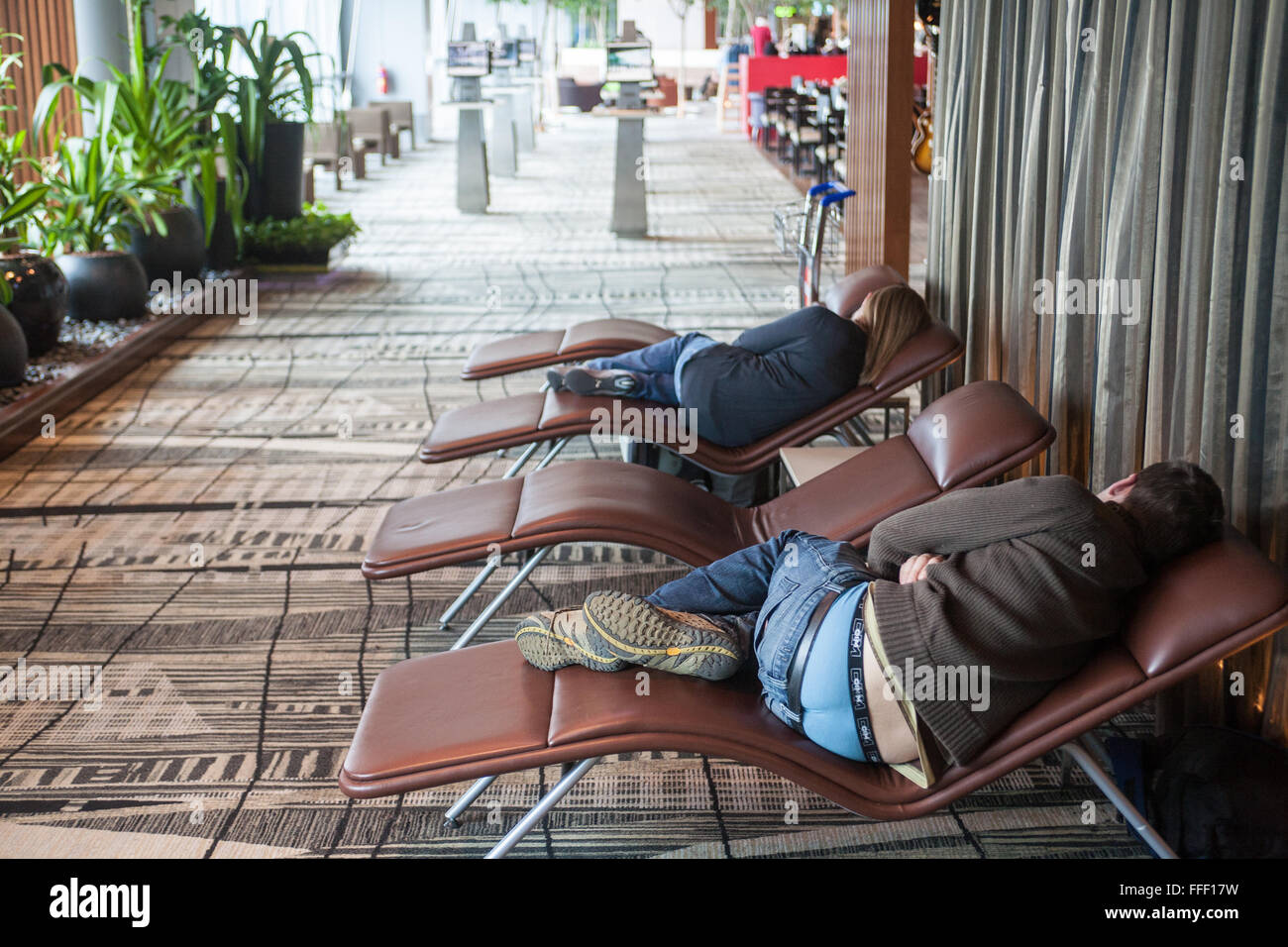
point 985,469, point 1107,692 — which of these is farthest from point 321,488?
point 1107,692

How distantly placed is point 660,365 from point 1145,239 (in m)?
1.77

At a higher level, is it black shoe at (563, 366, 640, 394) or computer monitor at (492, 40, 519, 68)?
computer monitor at (492, 40, 519, 68)

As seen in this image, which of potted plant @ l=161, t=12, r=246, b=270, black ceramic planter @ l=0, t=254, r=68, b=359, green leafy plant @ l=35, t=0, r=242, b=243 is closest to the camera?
black ceramic planter @ l=0, t=254, r=68, b=359

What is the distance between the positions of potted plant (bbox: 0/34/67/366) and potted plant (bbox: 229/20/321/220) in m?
2.09

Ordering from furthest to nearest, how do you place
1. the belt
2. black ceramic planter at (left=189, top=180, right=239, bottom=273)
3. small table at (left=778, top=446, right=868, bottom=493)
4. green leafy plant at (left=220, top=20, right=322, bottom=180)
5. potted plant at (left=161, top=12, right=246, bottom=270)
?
black ceramic planter at (left=189, top=180, right=239, bottom=273) < green leafy plant at (left=220, top=20, right=322, bottom=180) < potted plant at (left=161, top=12, right=246, bottom=270) < small table at (left=778, top=446, right=868, bottom=493) < the belt

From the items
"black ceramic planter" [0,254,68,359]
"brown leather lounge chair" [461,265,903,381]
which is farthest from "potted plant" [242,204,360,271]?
"brown leather lounge chair" [461,265,903,381]

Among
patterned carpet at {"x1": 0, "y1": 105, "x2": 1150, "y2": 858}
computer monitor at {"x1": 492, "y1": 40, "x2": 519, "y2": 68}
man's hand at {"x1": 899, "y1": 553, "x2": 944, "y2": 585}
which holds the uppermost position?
computer monitor at {"x1": 492, "y1": 40, "x2": 519, "y2": 68}

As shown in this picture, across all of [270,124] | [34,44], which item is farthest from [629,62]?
[34,44]

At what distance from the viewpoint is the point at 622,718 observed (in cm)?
205

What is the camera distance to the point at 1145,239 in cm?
265

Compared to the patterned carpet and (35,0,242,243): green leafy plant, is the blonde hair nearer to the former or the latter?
the patterned carpet

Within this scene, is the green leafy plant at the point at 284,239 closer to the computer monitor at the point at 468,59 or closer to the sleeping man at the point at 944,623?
the computer monitor at the point at 468,59

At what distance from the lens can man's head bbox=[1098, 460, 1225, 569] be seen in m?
2.07

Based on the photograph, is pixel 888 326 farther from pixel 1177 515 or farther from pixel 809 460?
pixel 1177 515
